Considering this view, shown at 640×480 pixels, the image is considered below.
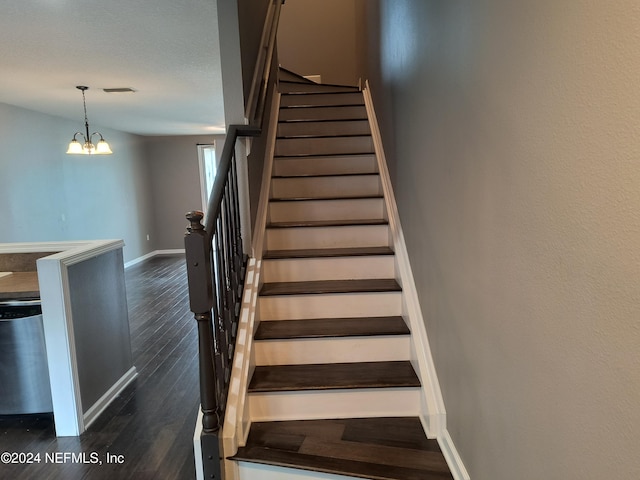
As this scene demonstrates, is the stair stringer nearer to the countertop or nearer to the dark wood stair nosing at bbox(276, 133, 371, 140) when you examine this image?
the dark wood stair nosing at bbox(276, 133, 371, 140)

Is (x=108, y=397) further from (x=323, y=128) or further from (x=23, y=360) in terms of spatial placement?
(x=323, y=128)

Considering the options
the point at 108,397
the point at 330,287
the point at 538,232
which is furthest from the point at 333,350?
the point at 108,397

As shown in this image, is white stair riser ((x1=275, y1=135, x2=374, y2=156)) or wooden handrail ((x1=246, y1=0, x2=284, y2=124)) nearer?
wooden handrail ((x1=246, y1=0, x2=284, y2=124))

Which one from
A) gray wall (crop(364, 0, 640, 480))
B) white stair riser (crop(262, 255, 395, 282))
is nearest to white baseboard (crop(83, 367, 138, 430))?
white stair riser (crop(262, 255, 395, 282))

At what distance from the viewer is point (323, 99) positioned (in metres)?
4.18

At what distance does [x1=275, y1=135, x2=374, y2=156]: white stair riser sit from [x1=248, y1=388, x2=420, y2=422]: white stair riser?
2105 mm

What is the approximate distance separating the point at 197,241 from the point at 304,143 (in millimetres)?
2218

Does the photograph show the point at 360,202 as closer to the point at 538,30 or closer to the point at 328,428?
the point at 328,428

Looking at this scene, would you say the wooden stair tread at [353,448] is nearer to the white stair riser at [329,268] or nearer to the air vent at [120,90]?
the white stair riser at [329,268]

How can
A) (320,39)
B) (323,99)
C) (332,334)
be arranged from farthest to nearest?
1. (320,39)
2. (323,99)
3. (332,334)

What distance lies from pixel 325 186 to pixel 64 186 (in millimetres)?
4393

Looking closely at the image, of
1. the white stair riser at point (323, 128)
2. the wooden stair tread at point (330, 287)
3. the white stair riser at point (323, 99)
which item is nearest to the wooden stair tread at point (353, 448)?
the wooden stair tread at point (330, 287)

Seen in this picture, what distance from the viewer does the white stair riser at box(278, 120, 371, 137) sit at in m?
3.69

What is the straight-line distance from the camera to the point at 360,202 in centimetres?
299
